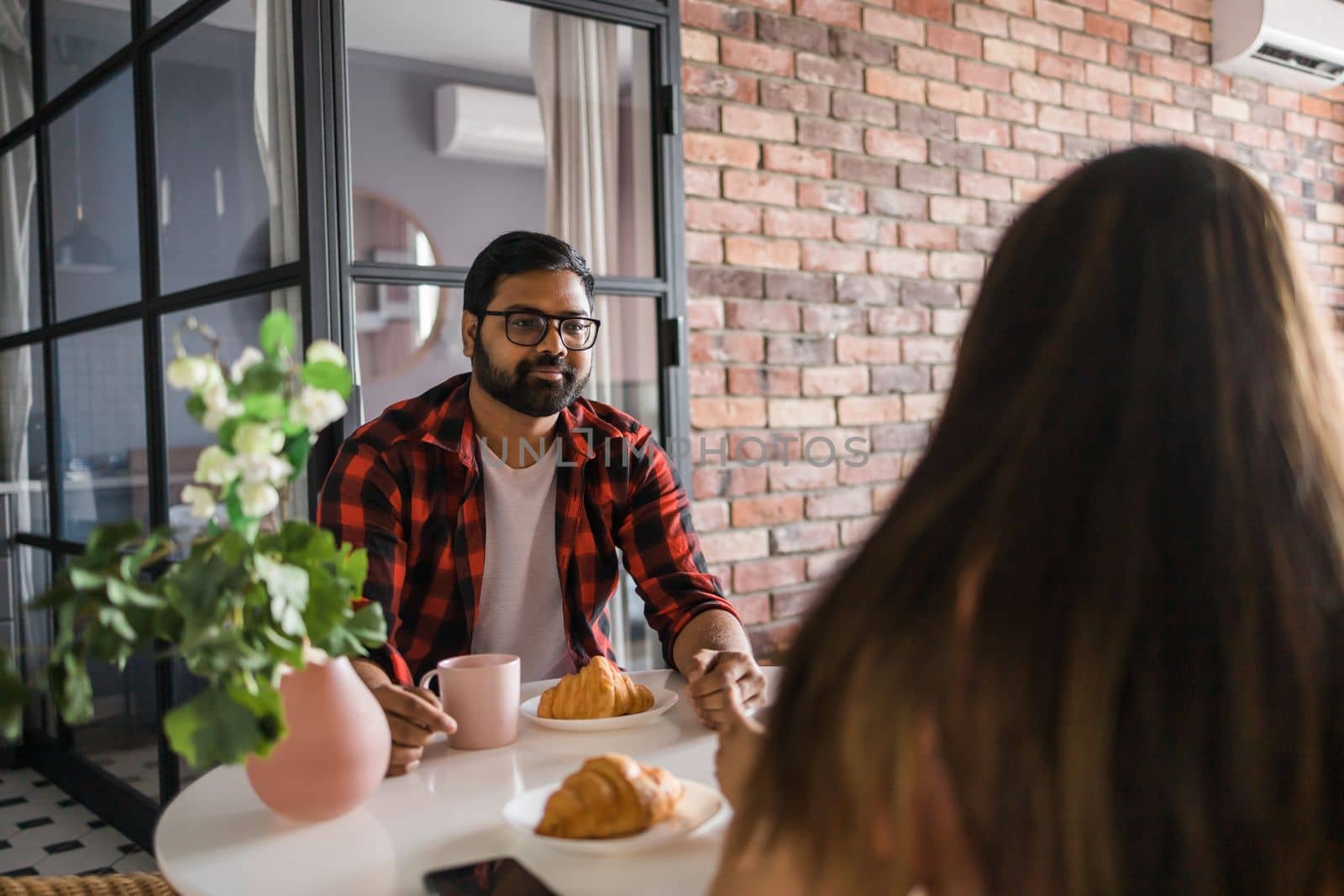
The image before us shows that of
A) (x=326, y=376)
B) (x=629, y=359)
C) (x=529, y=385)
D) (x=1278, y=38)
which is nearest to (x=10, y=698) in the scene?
(x=326, y=376)

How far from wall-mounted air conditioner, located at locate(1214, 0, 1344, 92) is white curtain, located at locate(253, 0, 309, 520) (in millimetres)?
2944

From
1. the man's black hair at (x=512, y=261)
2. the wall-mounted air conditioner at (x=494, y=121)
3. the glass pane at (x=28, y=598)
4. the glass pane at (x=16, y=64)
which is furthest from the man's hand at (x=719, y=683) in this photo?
the glass pane at (x=16, y=64)

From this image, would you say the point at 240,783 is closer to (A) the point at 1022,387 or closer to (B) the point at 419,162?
(A) the point at 1022,387

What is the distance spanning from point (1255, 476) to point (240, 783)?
90cm

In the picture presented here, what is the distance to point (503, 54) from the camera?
7.02ft

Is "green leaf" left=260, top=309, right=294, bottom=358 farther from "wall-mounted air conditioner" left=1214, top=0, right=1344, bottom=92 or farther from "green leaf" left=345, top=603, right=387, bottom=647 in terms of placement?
"wall-mounted air conditioner" left=1214, top=0, right=1344, bottom=92

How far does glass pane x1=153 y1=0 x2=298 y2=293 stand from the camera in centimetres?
190

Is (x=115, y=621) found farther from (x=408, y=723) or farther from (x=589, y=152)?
(x=589, y=152)

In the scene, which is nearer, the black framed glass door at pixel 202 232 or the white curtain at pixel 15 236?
the black framed glass door at pixel 202 232

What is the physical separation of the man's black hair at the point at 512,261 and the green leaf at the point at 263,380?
3.73ft

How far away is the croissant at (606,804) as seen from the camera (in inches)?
32.1

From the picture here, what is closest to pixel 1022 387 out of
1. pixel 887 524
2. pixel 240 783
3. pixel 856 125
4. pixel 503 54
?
pixel 887 524

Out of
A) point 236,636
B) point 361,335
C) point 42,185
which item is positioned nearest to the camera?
point 236,636

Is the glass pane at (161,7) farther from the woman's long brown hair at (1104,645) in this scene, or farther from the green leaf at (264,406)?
the woman's long brown hair at (1104,645)
